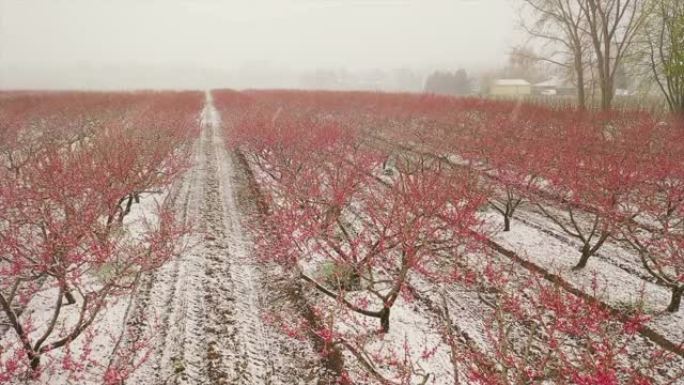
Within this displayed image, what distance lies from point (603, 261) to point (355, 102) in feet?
94.2

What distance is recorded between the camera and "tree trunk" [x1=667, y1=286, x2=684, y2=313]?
6.60 m

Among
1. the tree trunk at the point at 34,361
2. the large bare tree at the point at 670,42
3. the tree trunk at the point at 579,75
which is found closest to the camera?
the tree trunk at the point at 34,361

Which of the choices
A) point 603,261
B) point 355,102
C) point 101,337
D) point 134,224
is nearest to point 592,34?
point 355,102

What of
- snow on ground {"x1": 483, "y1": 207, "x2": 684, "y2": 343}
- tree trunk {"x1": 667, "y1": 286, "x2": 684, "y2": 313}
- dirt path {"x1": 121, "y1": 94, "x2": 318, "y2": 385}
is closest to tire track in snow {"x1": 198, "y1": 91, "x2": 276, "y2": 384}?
dirt path {"x1": 121, "y1": 94, "x2": 318, "y2": 385}

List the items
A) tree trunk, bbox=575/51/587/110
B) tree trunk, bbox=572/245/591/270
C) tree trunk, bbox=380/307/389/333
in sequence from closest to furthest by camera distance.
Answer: tree trunk, bbox=380/307/389/333 < tree trunk, bbox=572/245/591/270 < tree trunk, bbox=575/51/587/110

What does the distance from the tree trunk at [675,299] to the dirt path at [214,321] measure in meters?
5.49

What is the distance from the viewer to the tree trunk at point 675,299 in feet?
21.7

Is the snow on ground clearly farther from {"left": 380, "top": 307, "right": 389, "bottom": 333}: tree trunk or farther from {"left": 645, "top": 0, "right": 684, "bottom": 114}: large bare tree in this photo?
{"left": 645, "top": 0, "right": 684, "bottom": 114}: large bare tree

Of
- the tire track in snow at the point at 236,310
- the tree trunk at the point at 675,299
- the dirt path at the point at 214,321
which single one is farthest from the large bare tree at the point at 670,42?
the dirt path at the point at 214,321

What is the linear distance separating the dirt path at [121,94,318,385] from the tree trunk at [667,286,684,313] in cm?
549

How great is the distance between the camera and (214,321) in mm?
6539

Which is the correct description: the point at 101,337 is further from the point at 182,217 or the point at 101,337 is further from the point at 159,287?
the point at 182,217

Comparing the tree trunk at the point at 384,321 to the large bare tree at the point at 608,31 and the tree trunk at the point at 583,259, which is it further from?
the large bare tree at the point at 608,31

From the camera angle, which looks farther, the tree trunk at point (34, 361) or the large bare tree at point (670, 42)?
the large bare tree at point (670, 42)
